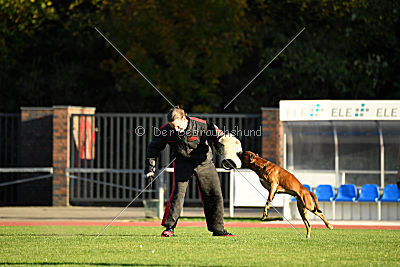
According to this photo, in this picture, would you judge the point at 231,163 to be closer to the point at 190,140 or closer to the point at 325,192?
the point at 190,140

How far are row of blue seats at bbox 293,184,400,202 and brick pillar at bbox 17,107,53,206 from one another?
27.7 feet

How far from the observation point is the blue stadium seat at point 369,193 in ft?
61.1

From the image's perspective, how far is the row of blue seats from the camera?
18625 mm

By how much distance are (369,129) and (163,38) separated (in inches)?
335

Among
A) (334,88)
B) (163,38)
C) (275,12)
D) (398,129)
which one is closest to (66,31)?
(163,38)

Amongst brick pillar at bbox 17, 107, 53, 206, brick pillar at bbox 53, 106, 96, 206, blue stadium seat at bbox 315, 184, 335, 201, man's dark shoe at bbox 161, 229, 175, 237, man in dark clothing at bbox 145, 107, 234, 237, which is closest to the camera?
man in dark clothing at bbox 145, 107, 234, 237

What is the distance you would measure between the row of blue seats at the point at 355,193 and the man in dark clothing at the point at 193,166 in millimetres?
7195

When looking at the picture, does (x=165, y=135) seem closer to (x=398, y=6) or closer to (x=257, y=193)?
(x=257, y=193)

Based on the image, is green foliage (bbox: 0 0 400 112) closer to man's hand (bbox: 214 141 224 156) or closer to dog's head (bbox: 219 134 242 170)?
man's hand (bbox: 214 141 224 156)

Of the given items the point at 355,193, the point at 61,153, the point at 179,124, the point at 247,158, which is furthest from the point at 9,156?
the point at 247,158

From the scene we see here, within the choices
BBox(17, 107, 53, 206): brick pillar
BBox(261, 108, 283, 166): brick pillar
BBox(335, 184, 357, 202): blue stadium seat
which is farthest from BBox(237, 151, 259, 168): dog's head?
→ BBox(17, 107, 53, 206): brick pillar

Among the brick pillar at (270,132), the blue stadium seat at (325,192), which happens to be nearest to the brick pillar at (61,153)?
the brick pillar at (270,132)

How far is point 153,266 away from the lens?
27.8 feet

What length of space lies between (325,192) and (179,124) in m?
8.21
